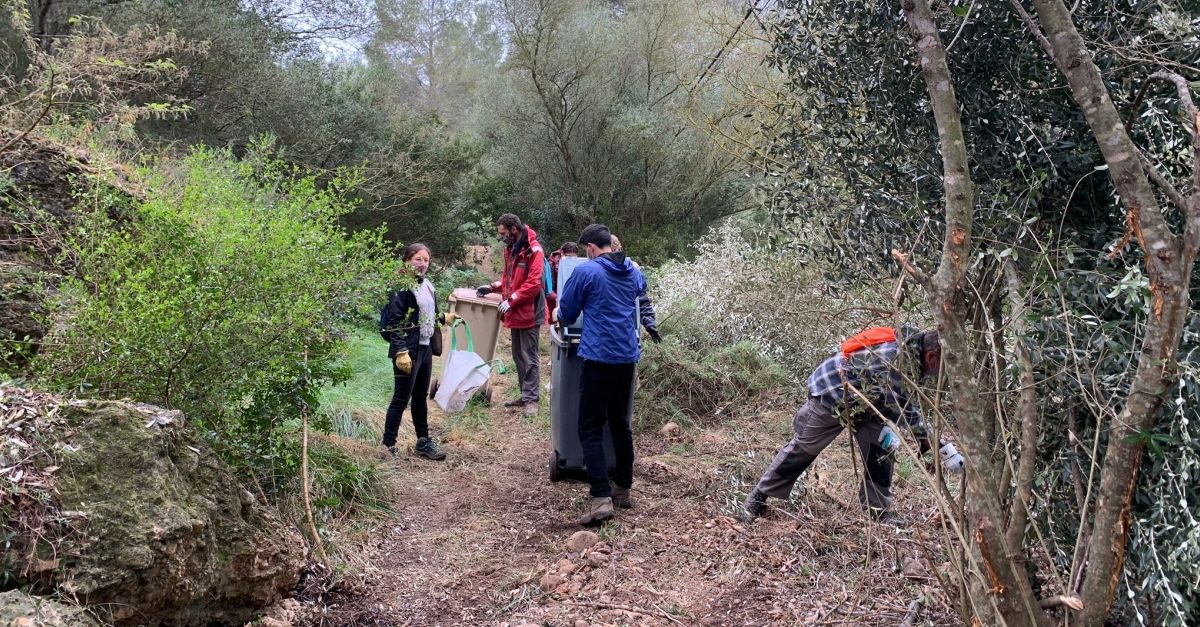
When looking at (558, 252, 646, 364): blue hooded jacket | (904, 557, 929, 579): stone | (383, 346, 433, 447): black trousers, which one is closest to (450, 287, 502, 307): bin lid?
(383, 346, 433, 447): black trousers

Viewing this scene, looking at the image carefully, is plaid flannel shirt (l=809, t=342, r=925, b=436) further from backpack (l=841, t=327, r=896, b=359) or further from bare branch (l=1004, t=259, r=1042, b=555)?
bare branch (l=1004, t=259, r=1042, b=555)

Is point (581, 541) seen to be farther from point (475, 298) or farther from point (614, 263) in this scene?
point (475, 298)

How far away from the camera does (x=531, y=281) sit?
7.54 metres

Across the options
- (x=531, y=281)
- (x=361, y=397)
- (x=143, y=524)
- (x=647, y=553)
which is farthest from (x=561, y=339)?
(x=361, y=397)

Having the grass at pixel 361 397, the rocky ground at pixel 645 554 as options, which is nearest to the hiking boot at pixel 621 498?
the rocky ground at pixel 645 554

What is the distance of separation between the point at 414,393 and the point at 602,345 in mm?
2128

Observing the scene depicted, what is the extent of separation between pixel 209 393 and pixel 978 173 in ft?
11.5

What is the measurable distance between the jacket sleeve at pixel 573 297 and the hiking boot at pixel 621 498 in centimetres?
121

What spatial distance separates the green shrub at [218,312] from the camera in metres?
3.29

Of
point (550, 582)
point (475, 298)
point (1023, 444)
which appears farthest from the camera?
point (475, 298)

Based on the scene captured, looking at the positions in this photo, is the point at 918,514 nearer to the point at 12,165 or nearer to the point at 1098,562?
the point at 1098,562

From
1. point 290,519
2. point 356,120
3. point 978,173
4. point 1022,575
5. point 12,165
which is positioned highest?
point 356,120

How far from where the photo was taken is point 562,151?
663 inches

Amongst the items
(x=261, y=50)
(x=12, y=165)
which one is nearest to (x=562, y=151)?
(x=261, y=50)
